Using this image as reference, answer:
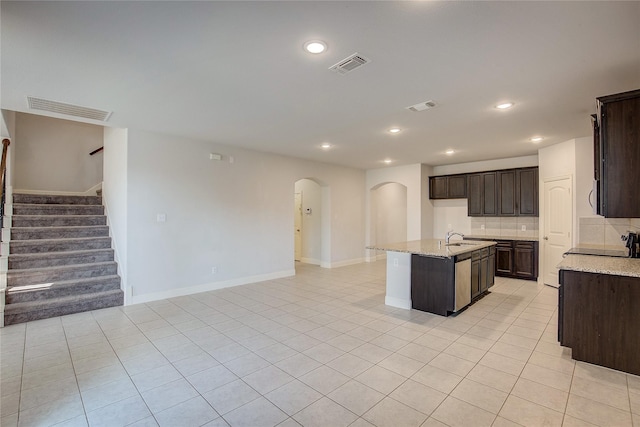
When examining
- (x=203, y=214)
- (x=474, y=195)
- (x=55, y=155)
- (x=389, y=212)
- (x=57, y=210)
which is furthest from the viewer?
(x=389, y=212)

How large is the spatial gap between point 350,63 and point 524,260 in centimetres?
588

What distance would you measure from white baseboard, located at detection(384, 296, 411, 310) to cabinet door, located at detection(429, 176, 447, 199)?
4.19 m

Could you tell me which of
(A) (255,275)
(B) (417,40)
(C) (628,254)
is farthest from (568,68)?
(A) (255,275)

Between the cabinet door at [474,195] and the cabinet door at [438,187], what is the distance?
0.60 metres

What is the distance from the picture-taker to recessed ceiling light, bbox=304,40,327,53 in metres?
2.23

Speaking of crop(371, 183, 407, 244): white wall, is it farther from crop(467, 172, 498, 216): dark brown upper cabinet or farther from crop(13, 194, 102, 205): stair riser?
crop(13, 194, 102, 205): stair riser

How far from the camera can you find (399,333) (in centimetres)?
350

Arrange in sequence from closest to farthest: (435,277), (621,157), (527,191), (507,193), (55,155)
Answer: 1. (621,157)
2. (435,277)
3. (527,191)
4. (507,193)
5. (55,155)

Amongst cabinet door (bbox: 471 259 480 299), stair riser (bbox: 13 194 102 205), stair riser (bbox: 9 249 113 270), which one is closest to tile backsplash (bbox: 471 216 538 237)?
cabinet door (bbox: 471 259 480 299)

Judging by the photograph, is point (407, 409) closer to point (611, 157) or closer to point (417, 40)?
point (417, 40)

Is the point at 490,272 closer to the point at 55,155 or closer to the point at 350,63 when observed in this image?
the point at 350,63

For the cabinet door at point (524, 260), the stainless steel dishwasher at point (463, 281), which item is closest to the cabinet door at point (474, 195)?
the cabinet door at point (524, 260)

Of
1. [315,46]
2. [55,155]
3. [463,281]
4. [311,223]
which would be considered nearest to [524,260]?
[463,281]

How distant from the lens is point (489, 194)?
272 inches
